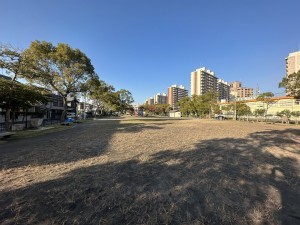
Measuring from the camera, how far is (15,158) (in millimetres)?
5895

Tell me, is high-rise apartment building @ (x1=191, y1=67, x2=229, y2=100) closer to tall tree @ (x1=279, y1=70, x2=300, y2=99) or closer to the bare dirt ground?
tall tree @ (x1=279, y1=70, x2=300, y2=99)

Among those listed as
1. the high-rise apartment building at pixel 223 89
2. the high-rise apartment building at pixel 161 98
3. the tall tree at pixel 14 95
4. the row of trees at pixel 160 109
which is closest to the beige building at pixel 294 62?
the tall tree at pixel 14 95

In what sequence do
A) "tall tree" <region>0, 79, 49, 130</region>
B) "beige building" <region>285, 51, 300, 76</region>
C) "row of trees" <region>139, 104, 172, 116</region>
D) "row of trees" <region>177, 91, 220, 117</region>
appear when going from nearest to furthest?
1. "tall tree" <region>0, 79, 49, 130</region>
2. "beige building" <region>285, 51, 300, 76</region>
3. "row of trees" <region>177, 91, 220, 117</region>
4. "row of trees" <region>139, 104, 172, 116</region>

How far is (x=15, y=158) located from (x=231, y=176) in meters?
6.95

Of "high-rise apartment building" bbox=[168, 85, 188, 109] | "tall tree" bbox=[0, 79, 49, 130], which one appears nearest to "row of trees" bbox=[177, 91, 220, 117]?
"tall tree" bbox=[0, 79, 49, 130]

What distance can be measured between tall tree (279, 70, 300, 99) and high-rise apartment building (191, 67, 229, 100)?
68.5m

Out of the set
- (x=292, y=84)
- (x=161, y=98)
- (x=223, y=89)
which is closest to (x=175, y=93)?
(x=161, y=98)

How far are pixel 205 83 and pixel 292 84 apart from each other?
2883 inches

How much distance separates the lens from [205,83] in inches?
3789

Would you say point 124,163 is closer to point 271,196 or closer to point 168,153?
point 168,153

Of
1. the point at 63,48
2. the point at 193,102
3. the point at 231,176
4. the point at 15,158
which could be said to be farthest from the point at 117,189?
the point at 193,102

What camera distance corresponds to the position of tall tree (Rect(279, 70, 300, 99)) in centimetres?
2378

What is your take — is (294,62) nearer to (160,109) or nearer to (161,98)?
(160,109)

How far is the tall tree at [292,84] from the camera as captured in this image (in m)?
23.8
